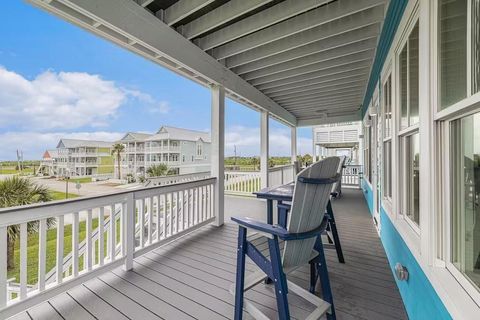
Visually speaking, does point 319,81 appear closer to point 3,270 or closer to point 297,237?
point 297,237

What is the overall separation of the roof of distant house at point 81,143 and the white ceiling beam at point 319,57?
292 centimetres

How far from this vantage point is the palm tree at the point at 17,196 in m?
1.85

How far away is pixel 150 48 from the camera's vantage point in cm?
265

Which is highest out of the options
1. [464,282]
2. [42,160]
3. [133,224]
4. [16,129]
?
[16,129]

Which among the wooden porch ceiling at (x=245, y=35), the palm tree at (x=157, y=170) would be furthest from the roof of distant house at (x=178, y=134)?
the wooden porch ceiling at (x=245, y=35)

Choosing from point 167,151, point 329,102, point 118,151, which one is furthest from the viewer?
point 329,102

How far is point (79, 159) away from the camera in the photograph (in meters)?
2.38

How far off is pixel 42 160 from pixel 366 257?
11.9ft

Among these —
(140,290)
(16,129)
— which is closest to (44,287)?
(140,290)

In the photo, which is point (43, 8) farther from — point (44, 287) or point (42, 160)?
point (44, 287)

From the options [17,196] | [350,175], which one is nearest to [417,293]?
[17,196]

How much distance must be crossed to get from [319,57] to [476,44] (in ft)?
10.1

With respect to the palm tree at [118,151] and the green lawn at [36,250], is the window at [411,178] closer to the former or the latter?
the palm tree at [118,151]

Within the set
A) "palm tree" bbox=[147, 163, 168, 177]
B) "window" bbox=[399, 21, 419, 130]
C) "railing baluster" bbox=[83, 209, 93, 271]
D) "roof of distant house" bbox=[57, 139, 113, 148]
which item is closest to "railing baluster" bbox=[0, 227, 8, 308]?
"railing baluster" bbox=[83, 209, 93, 271]
